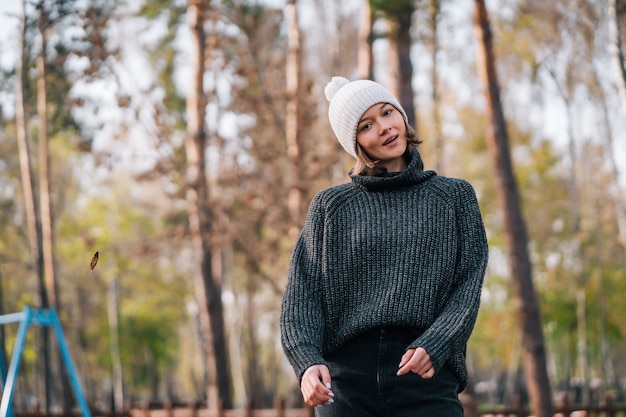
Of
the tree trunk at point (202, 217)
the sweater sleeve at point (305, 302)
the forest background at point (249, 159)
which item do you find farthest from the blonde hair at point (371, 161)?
the tree trunk at point (202, 217)

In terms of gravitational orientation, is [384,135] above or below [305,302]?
above

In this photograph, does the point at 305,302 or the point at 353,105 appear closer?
the point at 305,302

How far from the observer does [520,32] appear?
67.7 feet

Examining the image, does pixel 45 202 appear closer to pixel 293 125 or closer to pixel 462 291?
pixel 293 125

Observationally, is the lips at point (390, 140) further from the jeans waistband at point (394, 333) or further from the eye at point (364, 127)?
the jeans waistband at point (394, 333)

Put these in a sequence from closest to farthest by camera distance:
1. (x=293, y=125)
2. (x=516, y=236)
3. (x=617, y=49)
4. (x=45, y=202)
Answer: (x=617, y=49), (x=516, y=236), (x=293, y=125), (x=45, y=202)

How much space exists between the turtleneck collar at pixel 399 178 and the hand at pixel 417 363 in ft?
1.73

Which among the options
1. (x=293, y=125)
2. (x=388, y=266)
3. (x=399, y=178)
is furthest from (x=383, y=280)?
(x=293, y=125)

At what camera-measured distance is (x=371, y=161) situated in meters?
2.74

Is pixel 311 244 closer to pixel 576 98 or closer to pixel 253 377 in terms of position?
pixel 576 98

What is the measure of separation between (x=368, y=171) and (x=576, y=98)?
2232 cm

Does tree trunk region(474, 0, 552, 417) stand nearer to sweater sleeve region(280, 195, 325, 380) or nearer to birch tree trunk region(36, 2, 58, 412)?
birch tree trunk region(36, 2, 58, 412)

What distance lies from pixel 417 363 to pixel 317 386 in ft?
0.84

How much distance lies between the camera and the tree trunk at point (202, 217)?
1498cm
